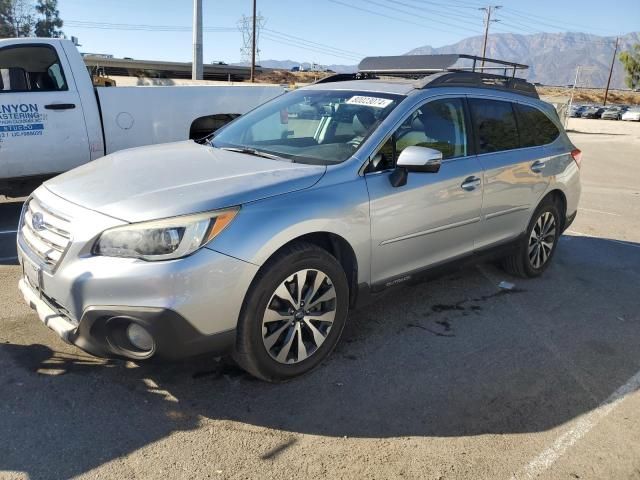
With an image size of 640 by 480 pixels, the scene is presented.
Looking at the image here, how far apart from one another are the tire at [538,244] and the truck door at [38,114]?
4845mm

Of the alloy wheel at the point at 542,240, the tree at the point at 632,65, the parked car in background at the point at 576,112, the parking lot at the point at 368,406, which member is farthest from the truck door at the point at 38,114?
the tree at the point at 632,65

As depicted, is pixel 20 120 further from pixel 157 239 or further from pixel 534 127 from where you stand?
pixel 534 127

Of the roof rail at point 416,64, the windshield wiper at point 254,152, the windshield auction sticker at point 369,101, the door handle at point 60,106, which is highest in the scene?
the roof rail at point 416,64

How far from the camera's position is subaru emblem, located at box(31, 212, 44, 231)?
3192 mm

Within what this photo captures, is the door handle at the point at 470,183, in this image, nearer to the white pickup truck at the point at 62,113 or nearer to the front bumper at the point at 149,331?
the front bumper at the point at 149,331

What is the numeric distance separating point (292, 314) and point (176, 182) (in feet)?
3.30

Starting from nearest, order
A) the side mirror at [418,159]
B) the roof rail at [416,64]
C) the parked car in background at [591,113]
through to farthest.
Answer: the side mirror at [418,159] → the roof rail at [416,64] → the parked car in background at [591,113]

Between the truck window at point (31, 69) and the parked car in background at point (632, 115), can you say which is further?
the parked car in background at point (632, 115)

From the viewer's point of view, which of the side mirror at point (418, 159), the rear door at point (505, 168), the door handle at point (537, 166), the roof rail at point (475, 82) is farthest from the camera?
the door handle at point (537, 166)

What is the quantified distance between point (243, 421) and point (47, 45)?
5466 millimetres

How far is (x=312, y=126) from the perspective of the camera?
4145 mm

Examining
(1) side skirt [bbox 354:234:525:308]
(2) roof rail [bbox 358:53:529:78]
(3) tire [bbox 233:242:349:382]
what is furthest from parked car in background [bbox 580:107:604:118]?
(3) tire [bbox 233:242:349:382]

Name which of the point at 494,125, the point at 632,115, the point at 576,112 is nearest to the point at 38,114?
the point at 494,125

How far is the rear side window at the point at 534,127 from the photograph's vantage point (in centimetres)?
507
